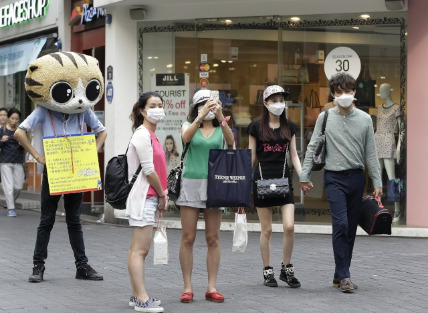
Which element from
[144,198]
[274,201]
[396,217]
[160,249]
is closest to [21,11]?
[396,217]

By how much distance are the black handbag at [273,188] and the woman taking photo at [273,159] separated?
0.23 ft

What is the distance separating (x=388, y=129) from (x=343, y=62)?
129 centimetres

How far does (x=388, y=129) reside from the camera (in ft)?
46.6

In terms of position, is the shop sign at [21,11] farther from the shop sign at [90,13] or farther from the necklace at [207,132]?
the necklace at [207,132]

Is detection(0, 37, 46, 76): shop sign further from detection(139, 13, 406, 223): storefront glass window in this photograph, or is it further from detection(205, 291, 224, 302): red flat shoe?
detection(205, 291, 224, 302): red flat shoe

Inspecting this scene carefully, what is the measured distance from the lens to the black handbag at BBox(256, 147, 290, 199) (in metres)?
9.11

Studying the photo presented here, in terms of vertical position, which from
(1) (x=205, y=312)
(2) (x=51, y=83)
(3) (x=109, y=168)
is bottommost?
(1) (x=205, y=312)

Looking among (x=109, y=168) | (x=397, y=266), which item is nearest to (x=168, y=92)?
(x=397, y=266)

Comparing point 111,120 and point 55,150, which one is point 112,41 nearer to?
point 111,120

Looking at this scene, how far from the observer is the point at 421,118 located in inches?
546

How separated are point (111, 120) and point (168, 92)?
1091mm

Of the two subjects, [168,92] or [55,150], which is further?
[168,92]

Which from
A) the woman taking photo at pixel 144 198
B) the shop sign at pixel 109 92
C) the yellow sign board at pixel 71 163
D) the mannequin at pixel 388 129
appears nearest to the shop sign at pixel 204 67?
the shop sign at pixel 109 92

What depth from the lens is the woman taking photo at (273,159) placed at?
914 centimetres
